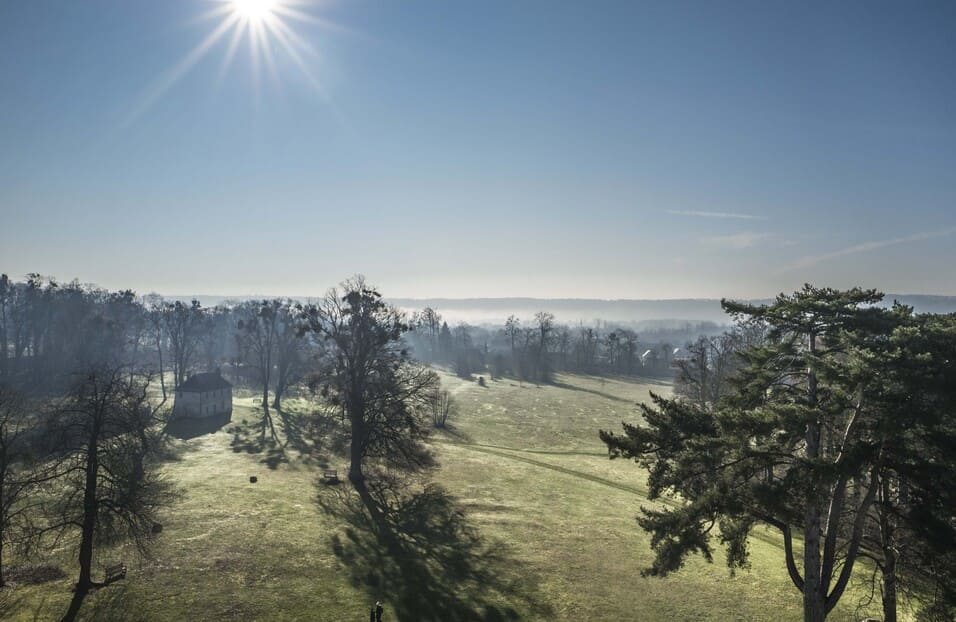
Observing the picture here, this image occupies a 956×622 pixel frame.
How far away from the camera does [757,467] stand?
14.4m

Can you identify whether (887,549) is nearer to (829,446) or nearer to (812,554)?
(812,554)

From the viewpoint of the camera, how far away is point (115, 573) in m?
→ 19.8

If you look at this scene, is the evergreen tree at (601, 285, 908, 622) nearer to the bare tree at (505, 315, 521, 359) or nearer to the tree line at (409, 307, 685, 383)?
the tree line at (409, 307, 685, 383)

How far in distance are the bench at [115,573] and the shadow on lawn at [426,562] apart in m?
9.03

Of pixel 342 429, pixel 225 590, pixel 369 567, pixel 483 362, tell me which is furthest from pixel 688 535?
pixel 483 362

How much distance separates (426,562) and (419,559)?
1.54 ft

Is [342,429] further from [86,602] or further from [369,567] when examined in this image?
[86,602]

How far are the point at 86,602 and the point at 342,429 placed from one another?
22.0 metres

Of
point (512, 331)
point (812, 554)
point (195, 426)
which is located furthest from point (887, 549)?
point (512, 331)

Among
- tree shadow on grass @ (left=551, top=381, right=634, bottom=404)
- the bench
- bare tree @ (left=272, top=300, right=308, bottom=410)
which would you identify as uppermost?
bare tree @ (left=272, top=300, right=308, bottom=410)

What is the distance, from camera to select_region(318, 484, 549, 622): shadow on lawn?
19812 millimetres

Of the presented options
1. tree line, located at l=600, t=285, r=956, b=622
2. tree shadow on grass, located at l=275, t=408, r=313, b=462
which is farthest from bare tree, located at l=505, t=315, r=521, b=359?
tree line, located at l=600, t=285, r=956, b=622

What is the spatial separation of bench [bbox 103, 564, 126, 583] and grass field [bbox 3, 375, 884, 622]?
1.42 feet

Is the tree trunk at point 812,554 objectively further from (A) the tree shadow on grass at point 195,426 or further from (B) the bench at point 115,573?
(A) the tree shadow on grass at point 195,426
